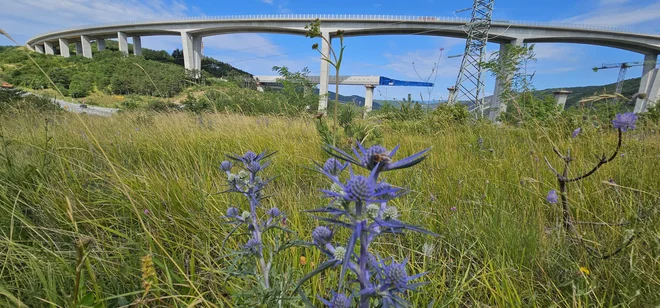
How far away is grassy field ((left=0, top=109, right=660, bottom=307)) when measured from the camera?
1120 millimetres

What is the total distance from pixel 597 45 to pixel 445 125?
149 ft

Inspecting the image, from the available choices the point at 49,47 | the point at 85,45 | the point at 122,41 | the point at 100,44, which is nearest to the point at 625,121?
the point at 122,41

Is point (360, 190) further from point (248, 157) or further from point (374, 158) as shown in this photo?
point (248, 157)

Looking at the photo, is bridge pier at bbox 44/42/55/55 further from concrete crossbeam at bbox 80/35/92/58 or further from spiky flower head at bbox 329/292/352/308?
spiky flower head at bbox 329/292/352/308

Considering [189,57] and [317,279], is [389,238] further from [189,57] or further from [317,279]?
[189,57]

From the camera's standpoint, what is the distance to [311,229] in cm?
158

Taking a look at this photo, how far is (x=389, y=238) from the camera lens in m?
1.58

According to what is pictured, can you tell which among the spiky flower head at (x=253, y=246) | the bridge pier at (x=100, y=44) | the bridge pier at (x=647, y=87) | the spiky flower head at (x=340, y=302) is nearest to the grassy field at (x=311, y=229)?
the spiky flower head at (x=253, y=246)

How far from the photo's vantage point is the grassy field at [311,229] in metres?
1.12

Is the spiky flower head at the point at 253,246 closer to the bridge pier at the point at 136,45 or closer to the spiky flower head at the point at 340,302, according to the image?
the spiky flower head at the point at 340,302

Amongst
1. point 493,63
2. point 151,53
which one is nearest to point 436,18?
point 493,63

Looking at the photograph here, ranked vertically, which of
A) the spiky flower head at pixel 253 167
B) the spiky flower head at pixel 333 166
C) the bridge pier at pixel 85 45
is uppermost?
the bridge pier at pixel 85 45

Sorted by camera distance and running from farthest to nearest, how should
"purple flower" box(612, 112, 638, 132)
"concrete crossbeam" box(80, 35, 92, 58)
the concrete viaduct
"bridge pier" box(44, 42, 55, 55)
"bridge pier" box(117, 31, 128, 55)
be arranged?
"bridge pier" box(44, 42, 55, 55) → "concrete crossbeam" box(80, 35, 92, 58) → "bridge pier" box(117, 31, 128, 55) → the concrete viaduct → "purple flower" box(612, 112, 638, 132)

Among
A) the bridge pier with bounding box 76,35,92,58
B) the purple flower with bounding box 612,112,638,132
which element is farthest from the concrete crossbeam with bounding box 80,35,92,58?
the purple flower with bounding box 612,112,638,132
